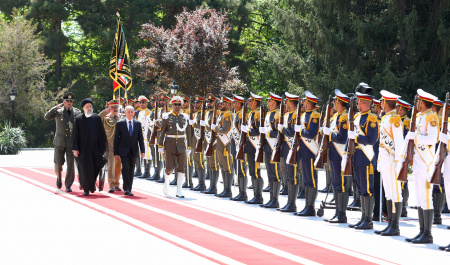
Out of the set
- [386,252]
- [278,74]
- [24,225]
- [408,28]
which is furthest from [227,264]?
[278,74]

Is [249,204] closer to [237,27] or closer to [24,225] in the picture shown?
[24,225]

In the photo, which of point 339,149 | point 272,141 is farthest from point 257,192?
point 339,149

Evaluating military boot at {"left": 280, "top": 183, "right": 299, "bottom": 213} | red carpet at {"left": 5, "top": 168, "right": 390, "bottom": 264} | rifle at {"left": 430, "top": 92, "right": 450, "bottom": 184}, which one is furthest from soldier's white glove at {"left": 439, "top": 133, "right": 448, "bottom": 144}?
military boot at {"left": 280, "top": 183, "right": 299, "bottom": 213}

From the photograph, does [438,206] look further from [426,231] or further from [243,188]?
[243,188]

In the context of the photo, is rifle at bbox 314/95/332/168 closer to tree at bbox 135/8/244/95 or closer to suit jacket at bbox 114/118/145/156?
suit jacket at bbox 114/118/145/156

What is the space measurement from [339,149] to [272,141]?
240 cm

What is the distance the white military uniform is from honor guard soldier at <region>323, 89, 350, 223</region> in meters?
0.89

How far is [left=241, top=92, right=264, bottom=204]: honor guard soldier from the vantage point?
14.9 meters

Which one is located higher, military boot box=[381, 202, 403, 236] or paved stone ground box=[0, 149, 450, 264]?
military boot box=[381, 202, 403, 236]

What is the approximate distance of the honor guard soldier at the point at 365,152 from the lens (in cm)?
1152

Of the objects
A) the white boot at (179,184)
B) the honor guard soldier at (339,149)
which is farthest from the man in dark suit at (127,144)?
the honor guard soldier at (339,149)

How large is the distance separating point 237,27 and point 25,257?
136 feet

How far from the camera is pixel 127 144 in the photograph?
16109mm

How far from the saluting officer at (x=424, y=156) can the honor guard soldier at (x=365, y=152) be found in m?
1.15
